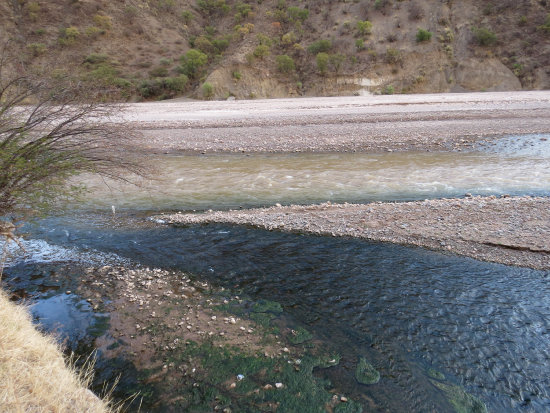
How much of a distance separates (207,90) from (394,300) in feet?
148

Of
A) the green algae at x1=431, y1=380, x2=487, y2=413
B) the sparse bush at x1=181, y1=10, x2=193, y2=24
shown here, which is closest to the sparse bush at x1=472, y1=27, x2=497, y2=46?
the sparse bush at x1=181, y1=10, x2=193, y2=24

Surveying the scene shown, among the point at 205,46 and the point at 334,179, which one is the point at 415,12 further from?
the point at 334,179

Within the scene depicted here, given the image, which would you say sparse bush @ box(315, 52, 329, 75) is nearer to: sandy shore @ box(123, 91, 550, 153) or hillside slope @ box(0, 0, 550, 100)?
hillside slope @ box(0, 0, 550, 100)

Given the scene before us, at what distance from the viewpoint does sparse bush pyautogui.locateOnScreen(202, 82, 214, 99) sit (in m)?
46.4

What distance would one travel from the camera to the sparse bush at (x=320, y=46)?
52188mm

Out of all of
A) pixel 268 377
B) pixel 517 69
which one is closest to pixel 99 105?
pixel 268 377

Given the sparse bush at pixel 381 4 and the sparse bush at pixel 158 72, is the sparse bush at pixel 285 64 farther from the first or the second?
the sparse bush at pixel 158 72

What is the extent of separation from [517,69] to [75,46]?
60701 mm

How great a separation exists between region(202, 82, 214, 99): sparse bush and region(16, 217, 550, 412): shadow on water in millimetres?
40228

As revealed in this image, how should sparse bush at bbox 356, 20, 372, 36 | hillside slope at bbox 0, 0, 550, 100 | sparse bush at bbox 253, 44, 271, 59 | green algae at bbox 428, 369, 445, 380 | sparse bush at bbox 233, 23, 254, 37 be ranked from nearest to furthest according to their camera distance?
green algae at bbox 428, 369, 445, 380 → hillside slope at bbox 0, 0, 550, 100 → sparse bush at bbox 356, 20, 372, 36 → sparse bush at bbox 253, 44, 271, 59 → sparse bush at bbox 233, 23, 254, 37

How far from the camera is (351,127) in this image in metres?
21.9

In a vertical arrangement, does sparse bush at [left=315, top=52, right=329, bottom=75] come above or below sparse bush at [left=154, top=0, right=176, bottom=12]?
below

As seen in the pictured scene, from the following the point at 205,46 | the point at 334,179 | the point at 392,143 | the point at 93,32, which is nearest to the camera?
the point at 334,179

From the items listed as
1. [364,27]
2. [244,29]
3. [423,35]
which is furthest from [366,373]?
[244,29]
